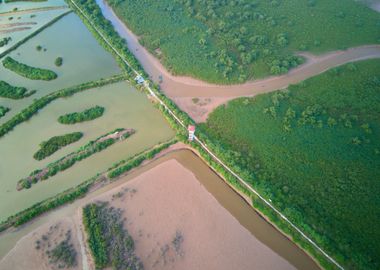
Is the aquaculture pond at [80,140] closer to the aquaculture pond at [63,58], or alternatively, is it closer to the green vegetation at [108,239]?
the aquaculture pond at [63,58]

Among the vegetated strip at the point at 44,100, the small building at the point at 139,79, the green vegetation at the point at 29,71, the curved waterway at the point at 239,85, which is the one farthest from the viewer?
the green vegetation at the point at 29,71

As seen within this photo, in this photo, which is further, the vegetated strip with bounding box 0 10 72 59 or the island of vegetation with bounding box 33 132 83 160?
the vegetated strip with bounding box 0 10 72 59

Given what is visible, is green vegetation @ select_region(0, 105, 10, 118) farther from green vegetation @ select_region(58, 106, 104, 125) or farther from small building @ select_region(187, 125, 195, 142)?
small building @ select_region(187, 125, 195, 142)

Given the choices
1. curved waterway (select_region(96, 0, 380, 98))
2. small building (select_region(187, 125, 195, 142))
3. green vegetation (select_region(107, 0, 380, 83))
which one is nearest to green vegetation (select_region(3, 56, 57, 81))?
curved waterway (select_region(96, 0, 380, 98))

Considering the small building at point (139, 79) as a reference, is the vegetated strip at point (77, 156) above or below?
below

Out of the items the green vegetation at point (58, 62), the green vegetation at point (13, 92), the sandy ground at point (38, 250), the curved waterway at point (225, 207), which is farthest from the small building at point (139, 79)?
the sandy ground at point (38, 250)

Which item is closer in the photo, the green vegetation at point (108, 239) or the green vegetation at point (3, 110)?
the green vegetation at point (108, 239)
